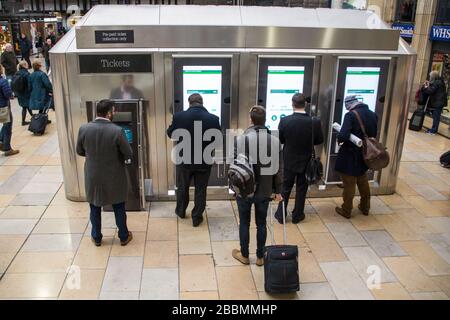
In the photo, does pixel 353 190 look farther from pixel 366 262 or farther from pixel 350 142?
pixel 366 262

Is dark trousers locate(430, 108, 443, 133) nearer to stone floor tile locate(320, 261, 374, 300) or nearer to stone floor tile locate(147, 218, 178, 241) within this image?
stone floor tile locate(320, 261, 374, 300)

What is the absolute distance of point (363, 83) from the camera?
6332 millimetres

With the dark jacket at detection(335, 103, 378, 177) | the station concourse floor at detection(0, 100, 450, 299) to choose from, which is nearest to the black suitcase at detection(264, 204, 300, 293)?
the station concourse floor at detection(0, 100, 450, 299)

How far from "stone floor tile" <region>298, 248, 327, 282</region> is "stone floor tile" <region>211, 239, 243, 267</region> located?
708mm

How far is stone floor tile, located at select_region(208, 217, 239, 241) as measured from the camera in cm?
548

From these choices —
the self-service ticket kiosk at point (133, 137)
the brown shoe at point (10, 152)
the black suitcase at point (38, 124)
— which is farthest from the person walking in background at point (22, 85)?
the self-service ticket kiosk at point (133, 137)

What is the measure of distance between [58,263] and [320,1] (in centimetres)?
1798

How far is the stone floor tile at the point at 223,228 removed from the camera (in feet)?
18.0

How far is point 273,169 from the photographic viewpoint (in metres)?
4.50

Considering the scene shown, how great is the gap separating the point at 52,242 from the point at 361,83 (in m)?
4.67

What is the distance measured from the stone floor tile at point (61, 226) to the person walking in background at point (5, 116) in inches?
123

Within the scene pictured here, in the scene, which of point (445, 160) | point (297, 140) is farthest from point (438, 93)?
point (297, 140)
